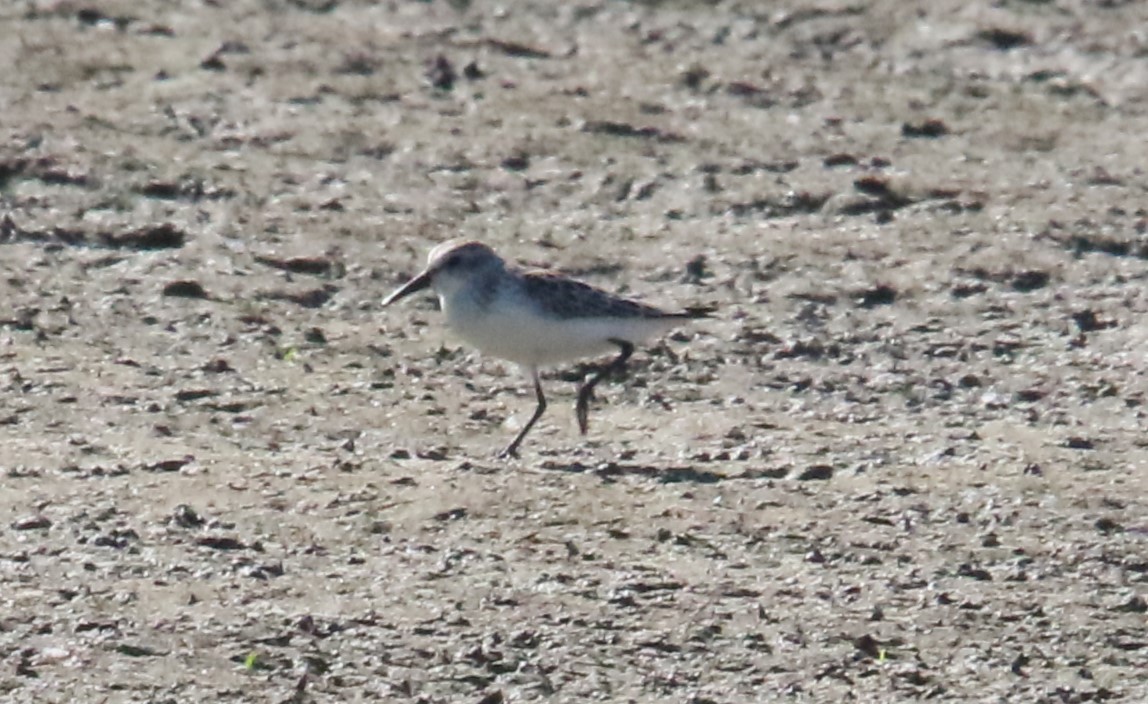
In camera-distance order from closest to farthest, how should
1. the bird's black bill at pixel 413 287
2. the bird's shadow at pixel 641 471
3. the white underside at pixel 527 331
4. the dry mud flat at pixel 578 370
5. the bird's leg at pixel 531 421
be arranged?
1. the dry mud flat at pixel 578 370
2. the bird's shadow at pixel 641 471
3. the bird's leg at pixel 531 421
4. the white underside at pixel 527 331
5. the bird's black bill at pixel 413 287

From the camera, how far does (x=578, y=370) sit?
30.9 ft

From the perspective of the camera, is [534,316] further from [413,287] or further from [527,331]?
[413,287]

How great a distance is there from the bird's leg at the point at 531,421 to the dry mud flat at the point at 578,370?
6 cm

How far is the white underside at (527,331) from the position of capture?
27.6 ft

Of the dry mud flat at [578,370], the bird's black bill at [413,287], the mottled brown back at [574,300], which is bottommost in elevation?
the dry mud flat at [578,370]

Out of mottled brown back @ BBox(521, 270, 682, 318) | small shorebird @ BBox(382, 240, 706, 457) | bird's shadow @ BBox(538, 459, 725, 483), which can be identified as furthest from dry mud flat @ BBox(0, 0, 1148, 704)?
mottled brown back @ BBox(521, 270, 682, 318)

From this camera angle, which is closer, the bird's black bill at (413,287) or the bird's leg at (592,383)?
the bird's leg at (592,383)

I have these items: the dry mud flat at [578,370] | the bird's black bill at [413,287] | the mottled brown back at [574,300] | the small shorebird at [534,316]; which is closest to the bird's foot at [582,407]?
the small shorebird at [534,316]

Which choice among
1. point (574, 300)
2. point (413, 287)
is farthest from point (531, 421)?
point (413, 287)

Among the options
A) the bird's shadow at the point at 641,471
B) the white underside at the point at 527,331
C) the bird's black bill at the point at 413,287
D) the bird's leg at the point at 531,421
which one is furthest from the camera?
the bird's black bill at the point at 413,287

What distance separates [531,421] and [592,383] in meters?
0.26

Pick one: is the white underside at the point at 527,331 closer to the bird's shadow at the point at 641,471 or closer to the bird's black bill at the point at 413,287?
the bird's black bill at the point at 413,287

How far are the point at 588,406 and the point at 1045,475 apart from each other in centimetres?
164

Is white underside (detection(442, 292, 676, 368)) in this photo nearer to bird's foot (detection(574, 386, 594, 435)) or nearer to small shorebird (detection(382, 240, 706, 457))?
small shorebird (detection(382, 240, 706, 457))
